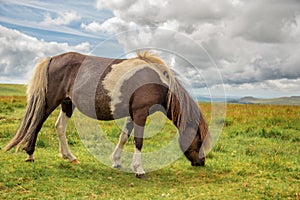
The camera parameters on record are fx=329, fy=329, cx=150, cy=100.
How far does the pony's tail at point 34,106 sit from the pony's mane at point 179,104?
2068 mm

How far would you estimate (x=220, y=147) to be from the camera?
31.0ft

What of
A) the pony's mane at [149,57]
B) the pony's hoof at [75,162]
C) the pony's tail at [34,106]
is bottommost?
the pony's hoof at [75,162]

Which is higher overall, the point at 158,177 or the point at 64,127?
the point at 64,127

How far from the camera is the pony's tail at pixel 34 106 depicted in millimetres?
6660

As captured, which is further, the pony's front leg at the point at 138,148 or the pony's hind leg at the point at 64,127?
the pony's hind leg at the point at 64,127

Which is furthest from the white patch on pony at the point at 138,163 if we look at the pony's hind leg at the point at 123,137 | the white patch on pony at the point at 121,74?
the white patch on pony at the point at 121,74

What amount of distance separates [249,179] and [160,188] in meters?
1.81

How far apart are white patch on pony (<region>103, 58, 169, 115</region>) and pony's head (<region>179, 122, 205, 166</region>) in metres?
1.13

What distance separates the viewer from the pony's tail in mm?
6660

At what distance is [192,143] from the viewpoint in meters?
6.91

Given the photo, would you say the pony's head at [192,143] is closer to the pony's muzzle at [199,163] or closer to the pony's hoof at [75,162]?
the pony's muzzle at [199,163]

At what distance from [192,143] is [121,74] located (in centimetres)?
207

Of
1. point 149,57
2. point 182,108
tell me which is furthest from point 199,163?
point 149,57

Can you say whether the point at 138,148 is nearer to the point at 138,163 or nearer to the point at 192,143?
the point at 138,163
